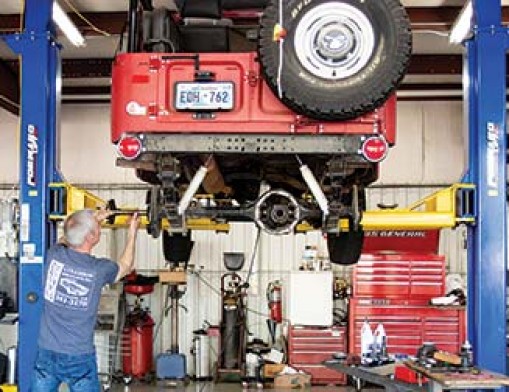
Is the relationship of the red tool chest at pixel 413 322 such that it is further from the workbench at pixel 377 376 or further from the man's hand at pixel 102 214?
the man's hand at pixel 102 214

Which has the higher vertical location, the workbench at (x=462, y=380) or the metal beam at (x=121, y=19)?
the metal beam at (x=121, y=19)

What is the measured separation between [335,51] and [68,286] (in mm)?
1876

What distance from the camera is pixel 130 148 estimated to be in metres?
3.26

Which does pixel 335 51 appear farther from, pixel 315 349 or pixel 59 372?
pixel 315 349

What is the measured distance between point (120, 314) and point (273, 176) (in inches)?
249

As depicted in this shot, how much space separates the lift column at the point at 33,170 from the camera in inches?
165

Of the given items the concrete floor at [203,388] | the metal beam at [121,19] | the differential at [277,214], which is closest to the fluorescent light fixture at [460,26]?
the metal beam at [121,19]

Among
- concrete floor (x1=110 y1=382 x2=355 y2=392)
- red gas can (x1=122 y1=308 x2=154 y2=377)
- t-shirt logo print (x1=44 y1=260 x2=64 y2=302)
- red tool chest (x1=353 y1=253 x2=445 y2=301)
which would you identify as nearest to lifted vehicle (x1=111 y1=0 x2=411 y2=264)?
t-shirt logo print (x1=44 y1=260 x2=64 y2=302)

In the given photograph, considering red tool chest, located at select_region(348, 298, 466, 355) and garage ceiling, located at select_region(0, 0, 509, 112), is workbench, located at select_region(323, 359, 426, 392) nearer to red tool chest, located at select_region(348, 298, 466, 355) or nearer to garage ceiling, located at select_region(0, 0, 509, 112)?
garage ceiling, located at select_region(0, 0, 509, 112)

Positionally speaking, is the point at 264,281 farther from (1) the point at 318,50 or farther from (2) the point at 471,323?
(1) the point at 318,50

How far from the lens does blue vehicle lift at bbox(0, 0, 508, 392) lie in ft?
13.5

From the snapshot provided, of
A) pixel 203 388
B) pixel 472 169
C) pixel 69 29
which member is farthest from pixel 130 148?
pixel 203 388

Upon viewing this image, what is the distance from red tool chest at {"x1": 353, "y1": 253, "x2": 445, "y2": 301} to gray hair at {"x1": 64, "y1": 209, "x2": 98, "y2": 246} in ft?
19.6

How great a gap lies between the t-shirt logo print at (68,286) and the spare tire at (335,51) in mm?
1572
